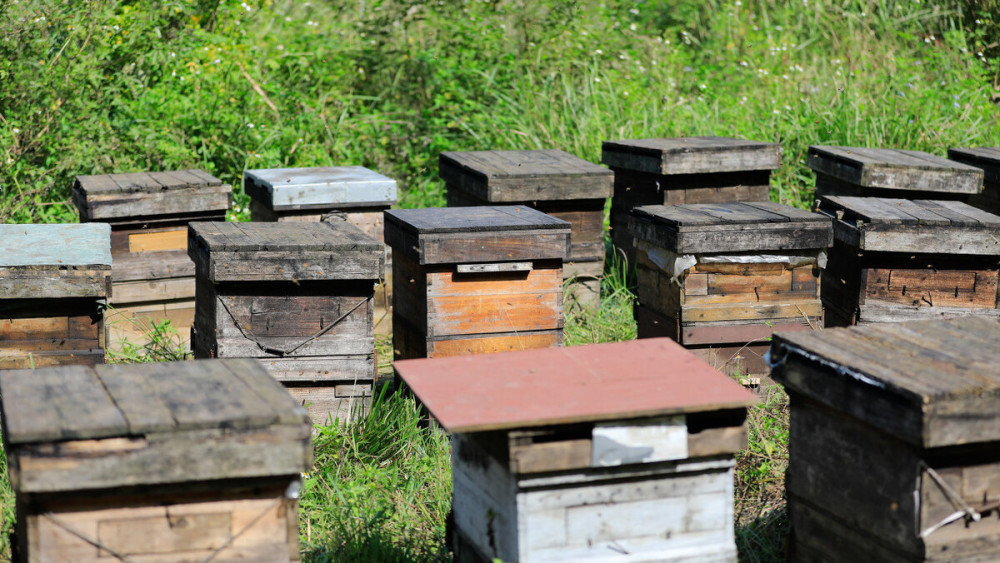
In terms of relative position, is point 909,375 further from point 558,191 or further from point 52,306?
point 52,306

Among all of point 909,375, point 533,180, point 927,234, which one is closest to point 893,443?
point 909,375

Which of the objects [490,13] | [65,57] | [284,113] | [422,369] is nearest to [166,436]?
[422,369]

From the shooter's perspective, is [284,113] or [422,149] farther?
[422,149]

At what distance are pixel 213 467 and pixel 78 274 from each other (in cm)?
186

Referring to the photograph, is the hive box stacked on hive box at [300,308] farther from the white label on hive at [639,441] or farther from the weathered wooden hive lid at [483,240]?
the white label on hive at [639,441]

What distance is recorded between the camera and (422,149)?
354 inches

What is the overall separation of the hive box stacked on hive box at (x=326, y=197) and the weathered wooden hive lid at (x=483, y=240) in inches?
40.3

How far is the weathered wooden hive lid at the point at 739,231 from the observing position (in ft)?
14.0

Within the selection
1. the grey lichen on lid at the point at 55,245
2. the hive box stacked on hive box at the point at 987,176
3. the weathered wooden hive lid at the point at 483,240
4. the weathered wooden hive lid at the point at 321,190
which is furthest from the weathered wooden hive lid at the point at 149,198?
the hive box stacked on hive box at the point at 987,176

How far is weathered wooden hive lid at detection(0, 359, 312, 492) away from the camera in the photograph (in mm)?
2299

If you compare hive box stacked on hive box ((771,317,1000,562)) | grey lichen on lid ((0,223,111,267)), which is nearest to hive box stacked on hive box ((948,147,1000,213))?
hive box stacked on hive box ((771,317,1000,562))

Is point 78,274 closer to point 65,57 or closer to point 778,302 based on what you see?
point 778,302

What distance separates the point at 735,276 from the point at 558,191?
1336 mm

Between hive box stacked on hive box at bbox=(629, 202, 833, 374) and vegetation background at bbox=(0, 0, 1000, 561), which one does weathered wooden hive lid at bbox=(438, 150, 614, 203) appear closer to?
vegetation background at bbox=(0, 0, 1000, 561)
